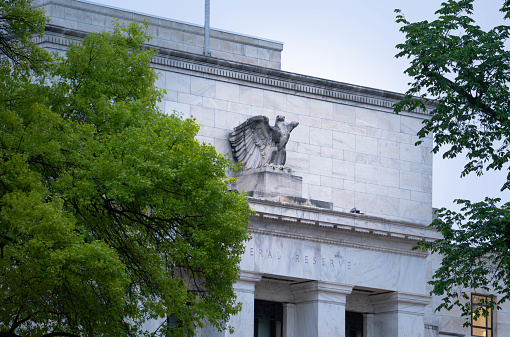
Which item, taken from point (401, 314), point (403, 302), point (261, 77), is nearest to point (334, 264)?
point (403, 302)

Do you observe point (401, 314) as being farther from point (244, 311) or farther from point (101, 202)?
point (101, 202)

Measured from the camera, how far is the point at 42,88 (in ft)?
85.9

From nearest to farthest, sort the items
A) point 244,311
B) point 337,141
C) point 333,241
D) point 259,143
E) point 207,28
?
point 244,311
point 333,241
point 259,143
point 207,28
point 337,141

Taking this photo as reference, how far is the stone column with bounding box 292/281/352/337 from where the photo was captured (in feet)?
115

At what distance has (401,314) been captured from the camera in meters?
36.9

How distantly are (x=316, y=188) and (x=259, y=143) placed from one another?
11.1ft

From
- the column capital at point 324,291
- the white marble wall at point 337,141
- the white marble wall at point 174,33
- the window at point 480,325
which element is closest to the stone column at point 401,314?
the column capital at point 324,291

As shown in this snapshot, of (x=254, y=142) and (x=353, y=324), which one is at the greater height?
(x=254, y=142)

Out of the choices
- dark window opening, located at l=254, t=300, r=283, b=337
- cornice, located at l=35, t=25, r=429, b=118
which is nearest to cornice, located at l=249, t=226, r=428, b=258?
dark window opening, located at l=254, t=300, r=283, b=337

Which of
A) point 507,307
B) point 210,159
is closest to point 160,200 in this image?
point 210,159

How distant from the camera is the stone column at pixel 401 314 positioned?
36844 millimetres

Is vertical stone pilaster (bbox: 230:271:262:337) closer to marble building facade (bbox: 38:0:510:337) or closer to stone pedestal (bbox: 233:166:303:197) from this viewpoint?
marble building facade (bbox: 38:0:510:337)

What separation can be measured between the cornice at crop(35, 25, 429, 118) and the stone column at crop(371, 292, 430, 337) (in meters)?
8.09

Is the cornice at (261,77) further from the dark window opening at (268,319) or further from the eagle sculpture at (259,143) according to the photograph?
the dark window opening at (268,319)
